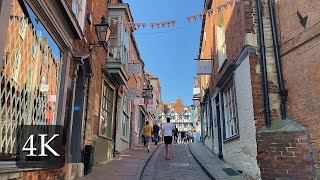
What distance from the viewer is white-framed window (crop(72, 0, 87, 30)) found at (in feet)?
24.7

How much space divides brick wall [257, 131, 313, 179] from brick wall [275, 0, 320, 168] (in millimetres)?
248

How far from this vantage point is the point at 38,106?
18.0 feet

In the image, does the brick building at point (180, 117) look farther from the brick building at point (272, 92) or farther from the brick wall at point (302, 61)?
the brick wall at point (302, 61)

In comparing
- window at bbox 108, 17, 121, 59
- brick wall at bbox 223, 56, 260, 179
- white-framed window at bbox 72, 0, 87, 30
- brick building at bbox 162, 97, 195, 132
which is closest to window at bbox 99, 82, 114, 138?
window at bbox 108, 17, 121, 59

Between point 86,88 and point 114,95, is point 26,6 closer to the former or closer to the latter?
point 86,88

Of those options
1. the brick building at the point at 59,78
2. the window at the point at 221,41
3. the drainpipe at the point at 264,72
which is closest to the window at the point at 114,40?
the brick building at the point at 59,78

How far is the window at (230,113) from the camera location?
9.48 m

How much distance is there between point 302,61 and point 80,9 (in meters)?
5.88

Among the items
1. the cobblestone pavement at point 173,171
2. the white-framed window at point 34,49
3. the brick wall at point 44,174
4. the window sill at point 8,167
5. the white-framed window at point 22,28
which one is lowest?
the cobblestone pavement at point 173,171

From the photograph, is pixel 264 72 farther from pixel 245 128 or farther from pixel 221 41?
pixel 221 41

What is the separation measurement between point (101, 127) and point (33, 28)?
641 cm

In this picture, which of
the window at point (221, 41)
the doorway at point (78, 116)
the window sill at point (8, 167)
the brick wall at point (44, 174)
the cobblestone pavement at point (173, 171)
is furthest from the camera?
the window at point (221, 41)

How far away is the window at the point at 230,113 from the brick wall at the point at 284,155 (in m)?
2.07

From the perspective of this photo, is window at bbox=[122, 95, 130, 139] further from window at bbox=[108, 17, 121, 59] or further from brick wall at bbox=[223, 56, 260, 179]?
brick wall at bbox=[223, 56, 260, 179]
